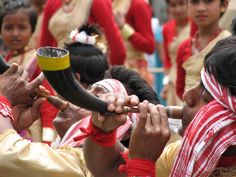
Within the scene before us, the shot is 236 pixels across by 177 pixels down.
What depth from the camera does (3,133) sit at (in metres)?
3.43

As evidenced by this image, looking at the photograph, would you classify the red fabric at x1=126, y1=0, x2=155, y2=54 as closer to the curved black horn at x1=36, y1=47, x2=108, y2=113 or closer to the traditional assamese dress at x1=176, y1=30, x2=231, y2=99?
the traditional assamese dress at x1=176, y1=30, x2=231, y2=99

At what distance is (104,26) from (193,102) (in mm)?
3854

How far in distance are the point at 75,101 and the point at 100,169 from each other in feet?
1.91

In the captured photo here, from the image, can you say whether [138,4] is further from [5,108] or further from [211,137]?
[211,137]

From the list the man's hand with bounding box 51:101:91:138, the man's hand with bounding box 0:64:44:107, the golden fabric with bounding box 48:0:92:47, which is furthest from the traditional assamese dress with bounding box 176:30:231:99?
the man's hand with bounding box 0:64:44:107

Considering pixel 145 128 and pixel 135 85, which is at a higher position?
pixel 145 128

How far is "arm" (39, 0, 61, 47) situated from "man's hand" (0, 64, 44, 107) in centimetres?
369

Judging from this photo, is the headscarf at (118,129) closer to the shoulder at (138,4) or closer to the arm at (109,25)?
the arm at (109,25)

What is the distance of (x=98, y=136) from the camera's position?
352cm

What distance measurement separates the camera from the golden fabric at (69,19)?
23.5ft

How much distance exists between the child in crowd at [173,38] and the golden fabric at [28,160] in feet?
18.7

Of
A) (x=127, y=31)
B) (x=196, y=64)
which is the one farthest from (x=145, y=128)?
(x=127, y=31)

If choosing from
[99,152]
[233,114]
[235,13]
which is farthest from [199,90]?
[235,13]

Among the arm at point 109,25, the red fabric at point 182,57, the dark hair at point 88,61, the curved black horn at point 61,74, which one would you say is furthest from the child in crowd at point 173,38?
the curved black horn at point 61,74
